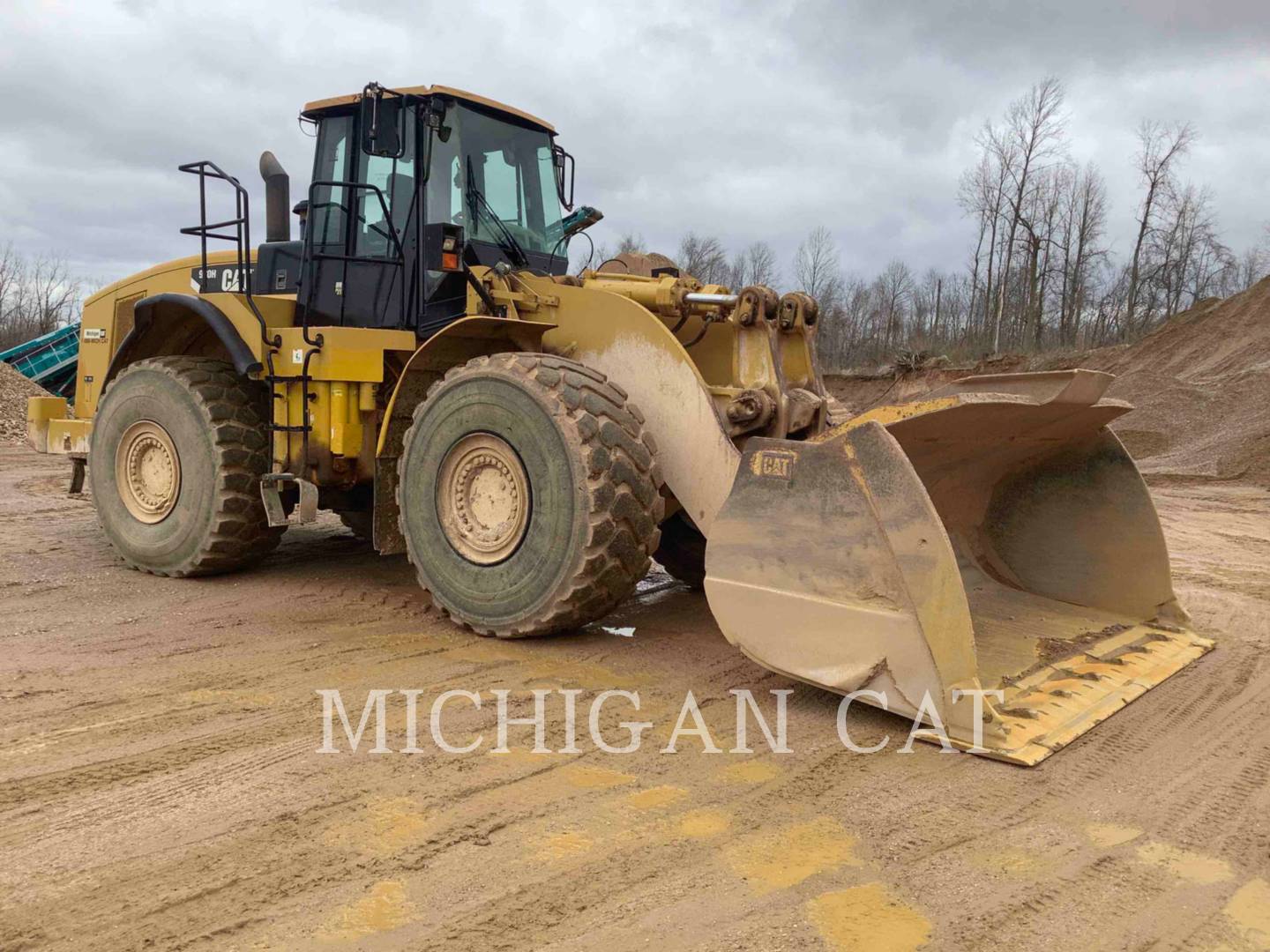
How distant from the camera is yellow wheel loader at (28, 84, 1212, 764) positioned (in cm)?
351

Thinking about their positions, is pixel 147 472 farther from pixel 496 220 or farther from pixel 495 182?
pixel 495 182

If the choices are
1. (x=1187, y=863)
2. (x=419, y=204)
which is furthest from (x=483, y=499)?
(x=1187, y=863)

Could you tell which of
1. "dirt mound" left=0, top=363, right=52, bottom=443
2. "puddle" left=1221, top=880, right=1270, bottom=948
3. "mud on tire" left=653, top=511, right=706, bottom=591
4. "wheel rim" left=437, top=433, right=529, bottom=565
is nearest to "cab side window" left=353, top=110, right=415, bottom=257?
"wheel rim" left=437, top=433, right=529, bottom=565

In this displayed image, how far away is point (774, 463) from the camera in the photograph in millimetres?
3705

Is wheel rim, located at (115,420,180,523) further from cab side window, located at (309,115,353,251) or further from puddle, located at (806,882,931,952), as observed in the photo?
puddle, located at (806,882,931,952)

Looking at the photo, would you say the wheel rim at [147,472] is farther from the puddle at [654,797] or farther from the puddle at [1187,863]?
the puddle at [1187,863]

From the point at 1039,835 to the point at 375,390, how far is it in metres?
4.02

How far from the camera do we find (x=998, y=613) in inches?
181

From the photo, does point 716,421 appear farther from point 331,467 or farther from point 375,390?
point 331,467

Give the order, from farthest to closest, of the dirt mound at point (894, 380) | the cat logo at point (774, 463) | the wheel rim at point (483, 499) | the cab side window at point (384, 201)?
the dirt mound at point (894, 380)
the cab side window at point (384, 201)
the wheel rim at point (483, 499)
the cat logo at point (774, 463)

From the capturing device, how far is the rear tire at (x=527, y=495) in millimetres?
4211

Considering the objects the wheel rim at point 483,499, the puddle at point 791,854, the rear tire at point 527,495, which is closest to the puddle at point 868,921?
the puddle at point 791,854

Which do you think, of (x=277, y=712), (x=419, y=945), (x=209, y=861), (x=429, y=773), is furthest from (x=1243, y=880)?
(x=277, y=712)

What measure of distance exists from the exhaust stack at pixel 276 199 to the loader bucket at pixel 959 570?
3.84 m
